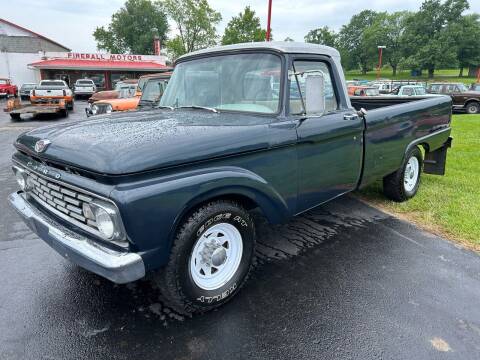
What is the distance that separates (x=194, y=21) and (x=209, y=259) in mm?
60152

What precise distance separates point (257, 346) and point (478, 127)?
12.9 m

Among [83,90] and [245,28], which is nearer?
[83,90]

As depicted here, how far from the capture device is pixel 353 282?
3.22m

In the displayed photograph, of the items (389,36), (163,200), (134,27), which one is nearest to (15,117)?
(163,200)

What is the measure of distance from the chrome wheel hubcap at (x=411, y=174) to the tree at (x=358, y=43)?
91346mm

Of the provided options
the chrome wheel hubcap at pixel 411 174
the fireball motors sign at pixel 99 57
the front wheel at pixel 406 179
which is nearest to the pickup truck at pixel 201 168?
the front wheel at pixel 406 179

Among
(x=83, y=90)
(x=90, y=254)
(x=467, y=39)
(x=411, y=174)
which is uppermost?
(x=467, y=39)

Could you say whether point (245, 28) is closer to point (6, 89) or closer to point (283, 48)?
point (6, 89)

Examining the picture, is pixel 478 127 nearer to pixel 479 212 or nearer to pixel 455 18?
pixel 479 212

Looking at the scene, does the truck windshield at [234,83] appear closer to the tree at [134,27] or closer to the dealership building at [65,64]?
the dealership building at [65,64]

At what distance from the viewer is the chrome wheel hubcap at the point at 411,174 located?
5.22 meters

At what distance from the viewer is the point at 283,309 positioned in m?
2.82

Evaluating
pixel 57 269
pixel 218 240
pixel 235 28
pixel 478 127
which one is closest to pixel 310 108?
pixel 218 240

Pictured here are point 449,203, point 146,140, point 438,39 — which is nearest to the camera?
point 146,140
